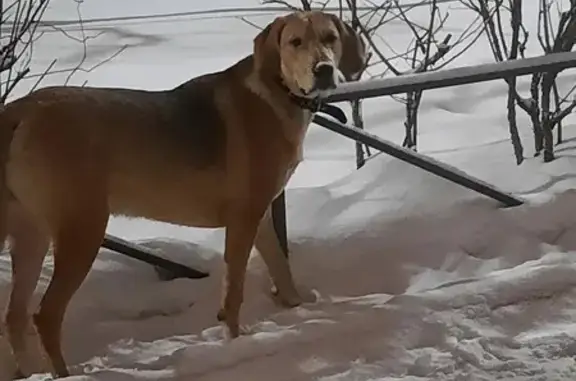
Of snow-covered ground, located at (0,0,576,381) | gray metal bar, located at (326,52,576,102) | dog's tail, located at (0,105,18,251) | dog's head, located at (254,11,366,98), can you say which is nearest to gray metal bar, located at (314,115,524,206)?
snow-covered ground, located at (0,0,576,381)

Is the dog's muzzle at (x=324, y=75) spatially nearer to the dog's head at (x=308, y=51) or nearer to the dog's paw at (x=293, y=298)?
the dog's head at (x=308, y=51)

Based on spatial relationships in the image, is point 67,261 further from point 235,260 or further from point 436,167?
point 436,167

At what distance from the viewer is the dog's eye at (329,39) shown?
8.29 feet

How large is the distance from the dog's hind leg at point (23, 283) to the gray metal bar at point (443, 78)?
1030mm

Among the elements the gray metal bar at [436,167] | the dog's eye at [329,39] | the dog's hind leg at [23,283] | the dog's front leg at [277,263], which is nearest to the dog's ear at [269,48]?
the dog's eye at [329,39]

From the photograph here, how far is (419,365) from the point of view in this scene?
2.50 m

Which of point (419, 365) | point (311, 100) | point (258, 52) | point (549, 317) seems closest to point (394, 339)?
point (419, 365)

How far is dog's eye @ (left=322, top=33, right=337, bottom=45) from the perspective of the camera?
2.53 meters

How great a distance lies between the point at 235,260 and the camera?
275 centimetres

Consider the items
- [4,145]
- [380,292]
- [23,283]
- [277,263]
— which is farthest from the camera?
[380,292]

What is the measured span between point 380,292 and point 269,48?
1025mm

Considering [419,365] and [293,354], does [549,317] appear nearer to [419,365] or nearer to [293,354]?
[419,365]

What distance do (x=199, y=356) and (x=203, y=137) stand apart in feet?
2.09

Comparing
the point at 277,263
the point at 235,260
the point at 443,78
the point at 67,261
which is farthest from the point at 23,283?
the point at 443,78
